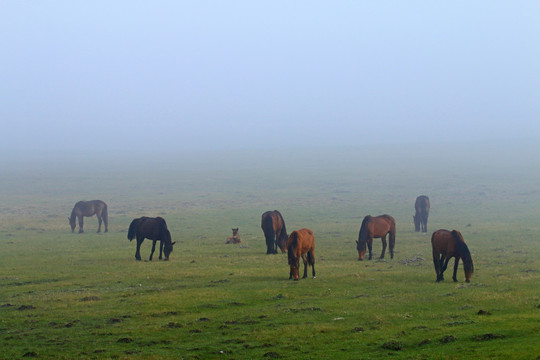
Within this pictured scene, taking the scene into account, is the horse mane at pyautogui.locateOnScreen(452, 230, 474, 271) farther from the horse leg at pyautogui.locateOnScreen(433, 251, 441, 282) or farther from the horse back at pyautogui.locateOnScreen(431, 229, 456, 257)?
the horse leg at pyautogui.locateOnScreen(433, 251, 441, 282)

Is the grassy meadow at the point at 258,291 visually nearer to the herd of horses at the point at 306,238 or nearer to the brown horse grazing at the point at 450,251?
the brown horse grazing at the point at 450,251

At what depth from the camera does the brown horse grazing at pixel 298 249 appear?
1886 centimetres

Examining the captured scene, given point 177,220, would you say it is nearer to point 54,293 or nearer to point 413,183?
point 54,293

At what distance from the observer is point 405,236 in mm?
33844

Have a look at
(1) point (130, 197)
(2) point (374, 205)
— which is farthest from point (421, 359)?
(1) point (130, 197)

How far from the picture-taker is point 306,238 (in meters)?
19.5

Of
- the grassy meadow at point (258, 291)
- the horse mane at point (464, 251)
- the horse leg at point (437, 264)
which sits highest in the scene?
the horse mane at point (464, 251)

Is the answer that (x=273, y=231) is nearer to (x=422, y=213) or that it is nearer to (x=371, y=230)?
(x=371, y=230)

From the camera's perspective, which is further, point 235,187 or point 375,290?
point 235,187

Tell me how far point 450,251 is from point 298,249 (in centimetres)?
395

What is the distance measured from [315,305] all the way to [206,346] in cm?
389

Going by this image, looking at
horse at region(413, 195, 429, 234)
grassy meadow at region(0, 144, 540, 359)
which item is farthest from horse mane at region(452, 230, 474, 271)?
horse at region(413, 195, 429, 234)

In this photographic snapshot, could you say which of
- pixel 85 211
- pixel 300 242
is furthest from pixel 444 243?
pixel 85 211

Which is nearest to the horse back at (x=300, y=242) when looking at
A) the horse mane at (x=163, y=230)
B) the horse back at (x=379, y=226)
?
the horse back at (x=379, y=226)
